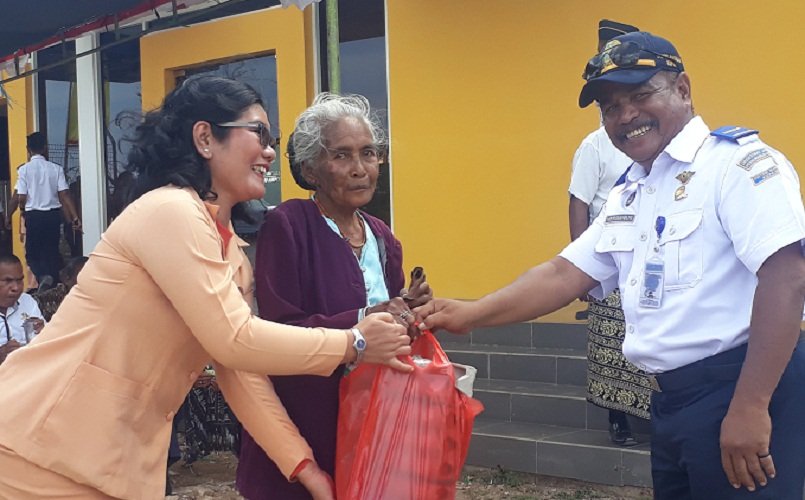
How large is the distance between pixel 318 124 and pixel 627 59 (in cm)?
90

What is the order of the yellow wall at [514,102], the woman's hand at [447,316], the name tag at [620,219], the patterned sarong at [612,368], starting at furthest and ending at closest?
the yellow wall at [514,102]
the patterned sarong at [612,368]
the woman's hand at [447,316]
the name tag at [620,219]

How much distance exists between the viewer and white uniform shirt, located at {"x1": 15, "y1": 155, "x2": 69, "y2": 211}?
9.95m

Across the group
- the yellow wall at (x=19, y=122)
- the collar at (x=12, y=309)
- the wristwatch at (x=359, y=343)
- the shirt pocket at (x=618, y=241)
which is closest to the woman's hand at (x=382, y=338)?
the wristwatch at (x=359, y=343)

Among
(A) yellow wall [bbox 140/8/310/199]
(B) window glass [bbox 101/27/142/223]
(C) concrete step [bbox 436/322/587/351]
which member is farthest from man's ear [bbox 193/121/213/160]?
(B) window glass [bbox 101/27/142/223]

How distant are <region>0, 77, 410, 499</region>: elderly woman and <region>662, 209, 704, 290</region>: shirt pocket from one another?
804 millimetres

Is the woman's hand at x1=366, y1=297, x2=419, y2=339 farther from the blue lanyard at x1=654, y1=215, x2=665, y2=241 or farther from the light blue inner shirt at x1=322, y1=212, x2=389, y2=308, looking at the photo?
the blue lanyard at x1=654, y1=215, x2=665, y2=241

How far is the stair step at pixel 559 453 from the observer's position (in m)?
4.98

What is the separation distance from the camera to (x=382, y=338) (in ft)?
7.57

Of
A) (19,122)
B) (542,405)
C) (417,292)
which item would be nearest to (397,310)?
(417,292)

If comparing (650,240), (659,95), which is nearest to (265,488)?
(650,240)

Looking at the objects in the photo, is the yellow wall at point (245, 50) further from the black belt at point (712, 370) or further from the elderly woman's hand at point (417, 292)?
the black belt at point (712, 370)

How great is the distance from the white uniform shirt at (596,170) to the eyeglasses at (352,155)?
2694 mm

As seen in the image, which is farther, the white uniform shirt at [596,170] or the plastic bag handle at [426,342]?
the white uniform shirt at [596,170]

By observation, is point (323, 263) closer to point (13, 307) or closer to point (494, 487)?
point (494, 487)
